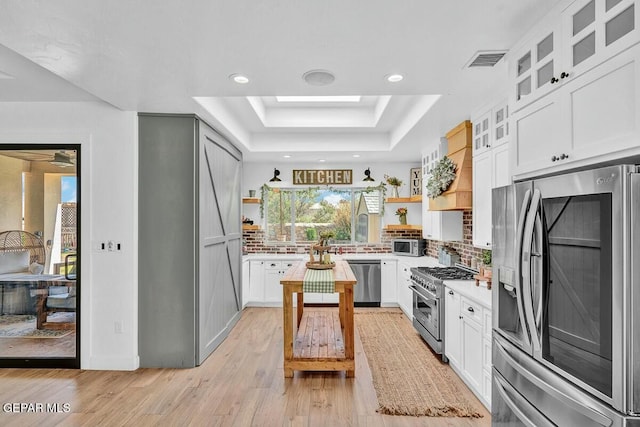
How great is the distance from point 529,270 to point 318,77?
1906 mm

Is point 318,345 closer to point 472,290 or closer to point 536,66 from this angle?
point 472,290

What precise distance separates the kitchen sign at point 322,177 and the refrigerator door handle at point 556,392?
476cm

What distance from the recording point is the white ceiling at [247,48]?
5.91ft

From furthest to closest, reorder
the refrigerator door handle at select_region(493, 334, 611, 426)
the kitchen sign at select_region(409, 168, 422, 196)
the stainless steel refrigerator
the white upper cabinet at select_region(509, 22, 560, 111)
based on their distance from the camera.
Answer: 1. the kitchen sign at select_region(409, 168, 422, 196)
2. the white upper cabinet at select_region(509, 22, 560, 111)
3. the refrigerator door handle at select_region(493, 334, 611, 426)
4. the stainless steel refrigerator

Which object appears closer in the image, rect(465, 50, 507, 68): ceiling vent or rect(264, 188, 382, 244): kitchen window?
rect(465, 50, 507, 68): ceiling vent

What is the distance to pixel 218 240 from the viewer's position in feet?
14.2

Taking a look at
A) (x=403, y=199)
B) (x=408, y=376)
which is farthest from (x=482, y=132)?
(x=403, y=199)

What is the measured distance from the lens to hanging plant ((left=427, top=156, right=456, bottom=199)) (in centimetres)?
409

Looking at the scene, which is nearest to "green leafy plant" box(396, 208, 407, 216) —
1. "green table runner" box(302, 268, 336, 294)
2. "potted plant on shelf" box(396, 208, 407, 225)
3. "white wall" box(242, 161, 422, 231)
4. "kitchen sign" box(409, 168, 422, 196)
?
"potted plant on shelf" box(396, 208, 407, 225)

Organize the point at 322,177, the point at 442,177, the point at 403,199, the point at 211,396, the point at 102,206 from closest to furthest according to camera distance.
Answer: the point at 211,396
the point at 102,206
the point at 442,177
the point at 403,199
the point at 322,177

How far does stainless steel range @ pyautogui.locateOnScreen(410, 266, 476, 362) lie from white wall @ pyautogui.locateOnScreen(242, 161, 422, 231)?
2214mm

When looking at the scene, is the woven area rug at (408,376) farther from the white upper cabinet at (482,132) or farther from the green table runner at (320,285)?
the white upper cabinet at (482,132)

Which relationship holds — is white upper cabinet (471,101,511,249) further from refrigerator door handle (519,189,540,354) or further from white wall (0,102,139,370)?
white wall (0,102,139,370)

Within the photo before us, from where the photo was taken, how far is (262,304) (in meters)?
6.04
